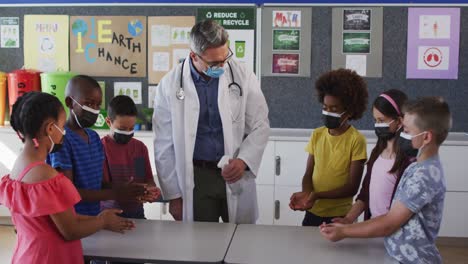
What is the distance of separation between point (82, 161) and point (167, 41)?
92.4 inches

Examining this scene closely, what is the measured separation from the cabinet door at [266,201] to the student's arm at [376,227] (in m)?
2.06

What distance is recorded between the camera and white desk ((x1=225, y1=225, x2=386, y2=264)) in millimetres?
1718

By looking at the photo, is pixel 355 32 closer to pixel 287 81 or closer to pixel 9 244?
pixel 287 81

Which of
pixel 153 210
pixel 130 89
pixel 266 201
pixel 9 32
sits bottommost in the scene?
pixel 153 210

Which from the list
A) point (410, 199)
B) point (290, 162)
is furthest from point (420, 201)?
point (290, 162)

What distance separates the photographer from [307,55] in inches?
162

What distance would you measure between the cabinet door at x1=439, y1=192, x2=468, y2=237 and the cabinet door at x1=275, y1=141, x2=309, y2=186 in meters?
1.10

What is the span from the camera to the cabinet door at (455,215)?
3834mm

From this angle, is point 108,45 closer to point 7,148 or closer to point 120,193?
point 7,148

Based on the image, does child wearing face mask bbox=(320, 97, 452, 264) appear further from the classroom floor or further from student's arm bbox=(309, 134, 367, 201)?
the classroom floor

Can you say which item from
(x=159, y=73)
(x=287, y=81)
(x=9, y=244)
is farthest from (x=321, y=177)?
(x=9, y=244)

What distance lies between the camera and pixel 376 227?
5.65 ft

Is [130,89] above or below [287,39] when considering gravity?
below

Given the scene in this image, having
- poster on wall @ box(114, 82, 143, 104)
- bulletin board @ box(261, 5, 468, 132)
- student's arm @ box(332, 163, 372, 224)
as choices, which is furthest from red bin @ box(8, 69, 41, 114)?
student's arm @ box(332, 163, 372, 224)
